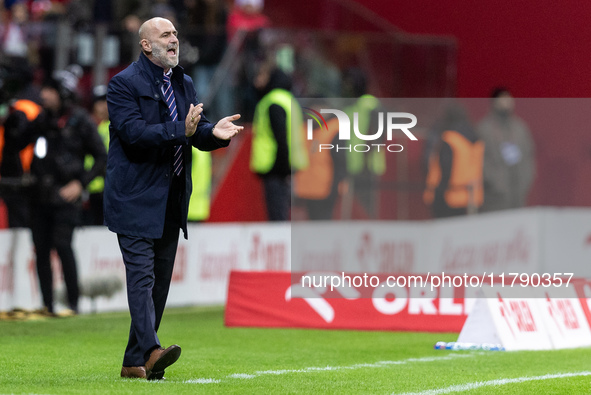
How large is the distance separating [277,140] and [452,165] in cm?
222

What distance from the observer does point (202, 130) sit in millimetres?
7305

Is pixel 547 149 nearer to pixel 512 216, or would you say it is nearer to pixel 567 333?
pixel 512 216

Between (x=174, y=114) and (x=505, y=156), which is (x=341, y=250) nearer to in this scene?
(x=505, y=156)

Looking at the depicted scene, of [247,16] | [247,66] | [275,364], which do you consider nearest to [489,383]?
[275,364]

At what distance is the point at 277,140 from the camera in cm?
1527

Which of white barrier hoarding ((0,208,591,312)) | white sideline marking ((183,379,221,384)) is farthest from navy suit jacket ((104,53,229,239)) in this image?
white barrier hoarding ((0,208,591,312))

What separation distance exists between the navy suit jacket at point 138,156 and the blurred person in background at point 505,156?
7.97 meters

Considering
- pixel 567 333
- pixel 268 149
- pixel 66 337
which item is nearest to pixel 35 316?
pixel 66 337

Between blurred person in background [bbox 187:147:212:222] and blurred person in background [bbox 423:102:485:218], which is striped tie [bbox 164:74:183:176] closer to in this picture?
blurred person in background [bbox 187:147:212:222]

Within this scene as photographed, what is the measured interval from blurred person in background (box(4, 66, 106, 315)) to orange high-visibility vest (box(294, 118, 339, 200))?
11.4 feet

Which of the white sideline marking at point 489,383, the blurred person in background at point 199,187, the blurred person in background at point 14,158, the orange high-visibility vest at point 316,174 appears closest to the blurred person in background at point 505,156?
the orange high-visibility vest at point 316,174

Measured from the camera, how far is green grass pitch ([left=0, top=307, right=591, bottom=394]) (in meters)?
7.02

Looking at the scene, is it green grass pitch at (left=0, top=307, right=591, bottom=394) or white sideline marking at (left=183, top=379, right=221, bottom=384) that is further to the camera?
white sideline marking at (left=183, top=379, right=221, bottom=384)

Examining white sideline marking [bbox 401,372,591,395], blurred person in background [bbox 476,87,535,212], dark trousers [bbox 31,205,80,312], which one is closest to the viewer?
white sideline marking [bbox 401,372,591,395]
